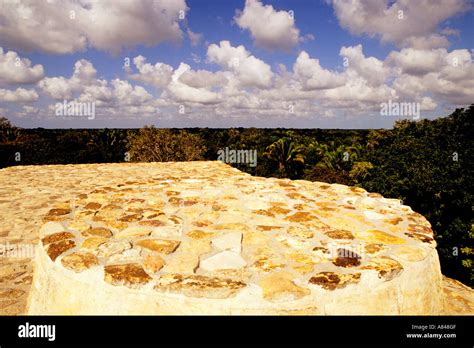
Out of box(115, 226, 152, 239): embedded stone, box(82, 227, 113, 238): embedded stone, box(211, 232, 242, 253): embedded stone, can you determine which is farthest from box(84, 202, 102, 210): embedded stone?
box(211, 232, 242, 253): embedded stone

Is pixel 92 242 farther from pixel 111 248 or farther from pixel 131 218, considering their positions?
pixel 131 218

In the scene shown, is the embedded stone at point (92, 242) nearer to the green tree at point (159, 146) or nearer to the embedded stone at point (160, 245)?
the embedded stone at point (160, 245)

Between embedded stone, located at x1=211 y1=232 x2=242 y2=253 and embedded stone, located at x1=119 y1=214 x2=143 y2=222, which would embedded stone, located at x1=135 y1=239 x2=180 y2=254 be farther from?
embedded stone, located at x1=119 y1=214 x2=143 y2=222

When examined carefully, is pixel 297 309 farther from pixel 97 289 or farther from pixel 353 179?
pixel 353 179
